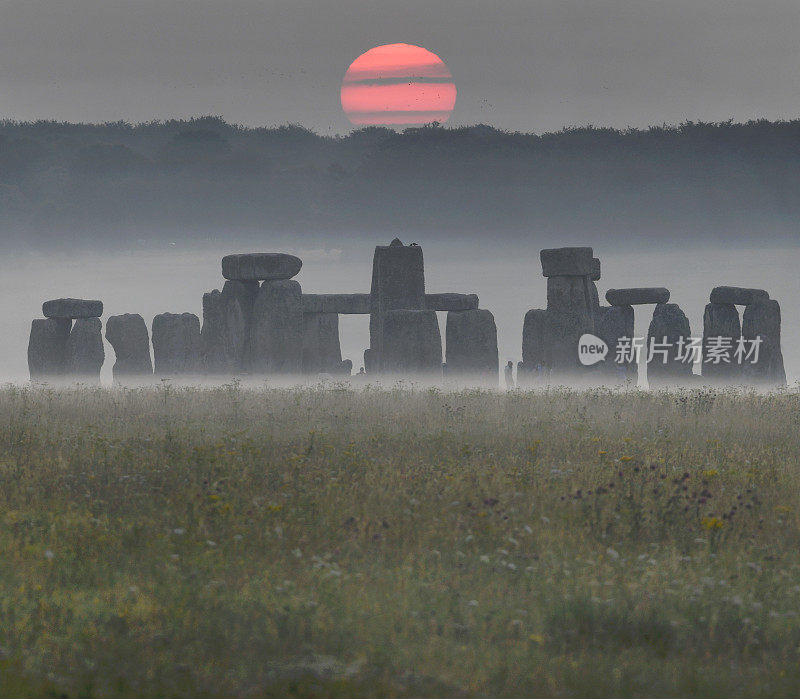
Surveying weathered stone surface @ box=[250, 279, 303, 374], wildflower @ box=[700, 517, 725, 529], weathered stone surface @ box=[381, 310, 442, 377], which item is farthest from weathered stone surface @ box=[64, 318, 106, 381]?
wildflower @ box=[700, 517, 725, 529]

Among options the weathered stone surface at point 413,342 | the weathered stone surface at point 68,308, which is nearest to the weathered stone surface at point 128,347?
the weathered stone surface at point 68,308

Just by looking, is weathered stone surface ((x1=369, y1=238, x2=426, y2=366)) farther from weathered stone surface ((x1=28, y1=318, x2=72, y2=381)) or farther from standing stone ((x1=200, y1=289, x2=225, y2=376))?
weathered stone surface ((x1=28, y1=318, x2=72, y2=381))

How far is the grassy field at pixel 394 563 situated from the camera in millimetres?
6793

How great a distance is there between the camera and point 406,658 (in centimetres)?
691

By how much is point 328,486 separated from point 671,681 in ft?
18.6

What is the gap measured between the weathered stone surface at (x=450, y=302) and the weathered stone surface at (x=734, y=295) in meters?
7.72

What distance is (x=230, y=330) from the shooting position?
33.9m

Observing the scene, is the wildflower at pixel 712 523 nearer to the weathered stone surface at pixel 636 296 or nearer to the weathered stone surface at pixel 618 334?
the weathered stone surface at pixel 618 334

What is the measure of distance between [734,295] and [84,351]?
2095 centimetres

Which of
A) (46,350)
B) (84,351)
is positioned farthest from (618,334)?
(46,350)

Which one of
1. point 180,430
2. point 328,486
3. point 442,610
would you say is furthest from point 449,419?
point 442,610

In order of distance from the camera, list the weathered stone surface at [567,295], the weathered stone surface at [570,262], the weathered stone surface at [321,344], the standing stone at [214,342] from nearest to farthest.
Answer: the standing stone at [214,342] → the weathered stone surface at [570,262] → the weathered stone surface at [567,295] → the weathered stone surface at [321,344]

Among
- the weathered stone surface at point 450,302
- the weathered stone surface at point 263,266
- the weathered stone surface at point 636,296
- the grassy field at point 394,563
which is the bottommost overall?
the grassy field at point 394,563

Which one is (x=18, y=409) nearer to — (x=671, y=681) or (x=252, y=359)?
(x=252, y=359)
